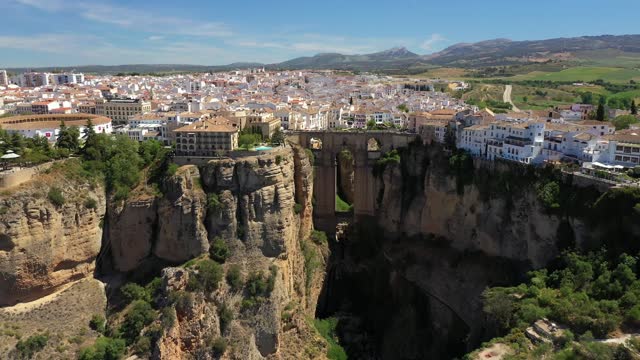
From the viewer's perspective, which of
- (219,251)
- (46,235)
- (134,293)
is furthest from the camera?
(219,251)

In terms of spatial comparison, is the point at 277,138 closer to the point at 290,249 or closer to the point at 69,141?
the point at 290,249

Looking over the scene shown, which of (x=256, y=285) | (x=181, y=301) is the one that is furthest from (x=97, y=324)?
(x=256, y=285)

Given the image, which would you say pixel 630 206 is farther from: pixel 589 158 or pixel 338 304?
pixel 338 304

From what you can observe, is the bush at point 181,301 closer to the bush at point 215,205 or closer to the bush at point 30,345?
the bush at point 215,205

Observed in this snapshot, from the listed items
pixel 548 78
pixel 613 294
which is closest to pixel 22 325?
pixel 613 294

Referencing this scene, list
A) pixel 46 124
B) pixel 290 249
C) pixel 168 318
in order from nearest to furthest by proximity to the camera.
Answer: pixel 168 318 < pixel 290 249 < pixel 46 124

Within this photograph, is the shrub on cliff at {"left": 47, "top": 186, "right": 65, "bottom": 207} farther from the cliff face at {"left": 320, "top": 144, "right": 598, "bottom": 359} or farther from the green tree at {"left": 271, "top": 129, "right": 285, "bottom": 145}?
the cliff face at {"left": 320, "top": 144, "right": 598, "bottom": 359}

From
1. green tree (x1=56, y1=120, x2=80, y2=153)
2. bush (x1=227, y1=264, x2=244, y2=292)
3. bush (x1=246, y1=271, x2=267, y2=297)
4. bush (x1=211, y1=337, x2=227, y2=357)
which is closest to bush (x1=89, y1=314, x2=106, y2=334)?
bush (x1=211, y1=337, x2=227, y2=357)
